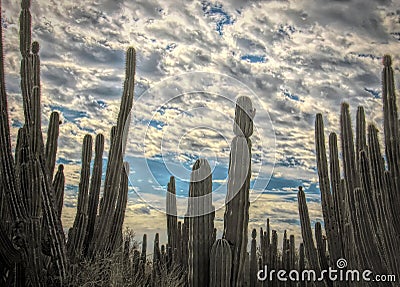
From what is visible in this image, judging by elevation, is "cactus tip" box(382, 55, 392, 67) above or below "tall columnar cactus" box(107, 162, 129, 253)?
above

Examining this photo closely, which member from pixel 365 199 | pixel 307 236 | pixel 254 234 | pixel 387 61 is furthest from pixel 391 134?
pixel 254 234

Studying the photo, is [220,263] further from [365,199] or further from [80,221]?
[80,221]

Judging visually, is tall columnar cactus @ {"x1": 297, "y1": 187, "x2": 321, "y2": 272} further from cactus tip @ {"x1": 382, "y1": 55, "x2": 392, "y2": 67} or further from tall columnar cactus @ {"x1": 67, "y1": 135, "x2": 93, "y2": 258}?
tall columnar cactus @ {"x1": 67, "y1": 135, "x2": 93, "y2": 258}

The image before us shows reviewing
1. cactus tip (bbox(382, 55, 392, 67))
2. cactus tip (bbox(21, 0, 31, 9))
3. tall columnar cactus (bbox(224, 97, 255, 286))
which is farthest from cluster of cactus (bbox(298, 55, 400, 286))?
cactus tip (bbox(21, 0, 31, 9))

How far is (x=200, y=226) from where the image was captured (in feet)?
18.9

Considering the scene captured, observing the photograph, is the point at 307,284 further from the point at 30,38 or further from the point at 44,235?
the point at 30,38

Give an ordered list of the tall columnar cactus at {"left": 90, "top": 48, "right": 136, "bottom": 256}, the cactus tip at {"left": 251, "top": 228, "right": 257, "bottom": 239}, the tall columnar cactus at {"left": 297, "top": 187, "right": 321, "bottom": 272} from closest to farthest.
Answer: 1. the tall columnar cactus at {"left": 90, "top": 48, "right": 136, "bottom": 256}
2. the tall columnar cactus at {"left": 297, "top": 187, "right": 321, "bottom": 272}
3. the cactus tip at {"left": 251, "top": 228, "right": 257, "bottom": 239}

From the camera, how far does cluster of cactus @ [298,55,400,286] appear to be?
257 inches

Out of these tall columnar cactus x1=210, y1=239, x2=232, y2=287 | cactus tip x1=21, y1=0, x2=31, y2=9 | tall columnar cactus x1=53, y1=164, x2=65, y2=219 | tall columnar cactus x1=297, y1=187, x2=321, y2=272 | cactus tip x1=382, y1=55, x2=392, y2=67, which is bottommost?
tall columnar cactus x1=210, y1=239, x2=232, y2=287

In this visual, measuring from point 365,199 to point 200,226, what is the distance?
254cm

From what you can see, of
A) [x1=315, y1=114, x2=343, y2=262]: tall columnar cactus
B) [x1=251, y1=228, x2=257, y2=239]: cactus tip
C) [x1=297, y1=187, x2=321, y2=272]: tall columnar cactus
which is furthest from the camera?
[x1=251, y1=228, x2=257, y2=239]: cactus tip

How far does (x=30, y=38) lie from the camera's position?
674cm

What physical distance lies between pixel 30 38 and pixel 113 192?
270 centimetres

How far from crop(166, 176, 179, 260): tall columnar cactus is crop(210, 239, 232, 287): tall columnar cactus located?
4.95 m
